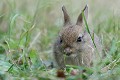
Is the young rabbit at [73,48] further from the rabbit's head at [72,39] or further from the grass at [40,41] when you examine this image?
the grass at [40,41]

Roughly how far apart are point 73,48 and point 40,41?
1.50 m

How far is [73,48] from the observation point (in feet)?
18.1

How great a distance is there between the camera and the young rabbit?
5.52m

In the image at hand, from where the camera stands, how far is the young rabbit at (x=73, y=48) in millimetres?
5516

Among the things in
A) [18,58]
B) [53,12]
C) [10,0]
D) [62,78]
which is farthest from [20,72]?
[53,12]

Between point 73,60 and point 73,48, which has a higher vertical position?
point 73,48

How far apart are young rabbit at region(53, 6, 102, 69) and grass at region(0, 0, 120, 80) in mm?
203

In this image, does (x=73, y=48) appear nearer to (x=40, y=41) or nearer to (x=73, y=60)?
(x=73, y=60)

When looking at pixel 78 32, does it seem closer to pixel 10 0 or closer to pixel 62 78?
pixel 62 78

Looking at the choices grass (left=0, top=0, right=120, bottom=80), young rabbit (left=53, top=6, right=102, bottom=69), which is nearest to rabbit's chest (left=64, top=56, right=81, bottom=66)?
young rabbit (left=53, top=6, right=102, bottom=69)

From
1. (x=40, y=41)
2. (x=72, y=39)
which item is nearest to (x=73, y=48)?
(x=72, y=39)

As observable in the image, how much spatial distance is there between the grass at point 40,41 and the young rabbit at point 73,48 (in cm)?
20

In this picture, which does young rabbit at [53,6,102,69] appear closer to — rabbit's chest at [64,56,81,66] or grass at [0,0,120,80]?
rabbit's chest at [64,56,81,66]

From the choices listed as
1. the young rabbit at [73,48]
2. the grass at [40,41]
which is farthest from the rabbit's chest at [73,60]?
the grass at [40,41]
